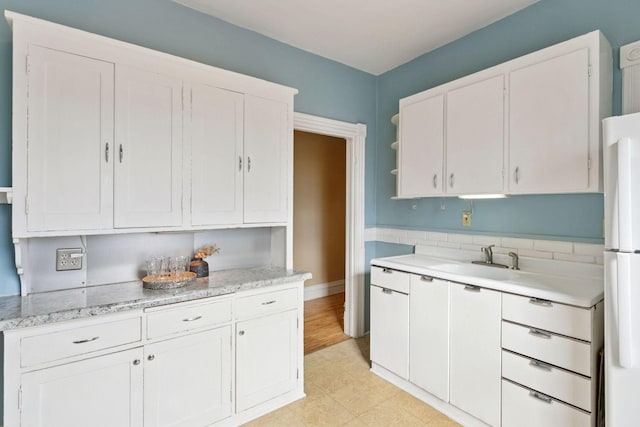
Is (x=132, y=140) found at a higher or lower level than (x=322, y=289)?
higher

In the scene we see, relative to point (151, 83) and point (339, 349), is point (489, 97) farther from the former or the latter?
point (339, 349)

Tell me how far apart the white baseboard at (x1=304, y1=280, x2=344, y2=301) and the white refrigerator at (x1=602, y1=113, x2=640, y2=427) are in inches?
150

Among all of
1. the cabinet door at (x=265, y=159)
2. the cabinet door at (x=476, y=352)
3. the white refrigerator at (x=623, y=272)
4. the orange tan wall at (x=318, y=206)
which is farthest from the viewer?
the orange tan wall at (x=318, y=206)

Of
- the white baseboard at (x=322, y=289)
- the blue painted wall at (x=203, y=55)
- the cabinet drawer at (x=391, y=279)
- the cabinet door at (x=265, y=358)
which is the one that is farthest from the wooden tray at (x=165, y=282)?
the white baseboard at (x=322, y=289)

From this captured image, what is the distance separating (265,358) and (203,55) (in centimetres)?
228

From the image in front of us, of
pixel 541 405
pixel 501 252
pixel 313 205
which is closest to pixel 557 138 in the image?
pixel 501 252

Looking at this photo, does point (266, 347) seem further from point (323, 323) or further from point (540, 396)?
point (323, 323)

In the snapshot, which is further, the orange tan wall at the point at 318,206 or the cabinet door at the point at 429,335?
the orange tan wall at the point at 318,206

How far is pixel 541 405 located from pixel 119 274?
8.58 ft

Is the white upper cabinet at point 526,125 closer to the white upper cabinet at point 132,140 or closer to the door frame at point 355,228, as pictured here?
the door frame at point 355,228

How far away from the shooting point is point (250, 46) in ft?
9.12

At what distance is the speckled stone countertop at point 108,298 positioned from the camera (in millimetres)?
1537

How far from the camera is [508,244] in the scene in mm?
2525

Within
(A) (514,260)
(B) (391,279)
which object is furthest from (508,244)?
(B) (391,279)
